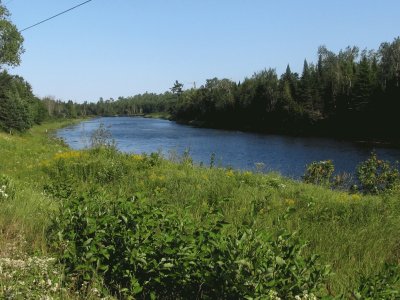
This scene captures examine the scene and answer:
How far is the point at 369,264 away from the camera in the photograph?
4.73 metres

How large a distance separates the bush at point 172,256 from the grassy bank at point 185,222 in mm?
15

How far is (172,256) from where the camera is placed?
3221mm

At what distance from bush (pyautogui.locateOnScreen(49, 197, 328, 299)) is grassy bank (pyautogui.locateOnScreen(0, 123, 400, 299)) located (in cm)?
2

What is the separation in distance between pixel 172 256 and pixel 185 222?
15.4 inches

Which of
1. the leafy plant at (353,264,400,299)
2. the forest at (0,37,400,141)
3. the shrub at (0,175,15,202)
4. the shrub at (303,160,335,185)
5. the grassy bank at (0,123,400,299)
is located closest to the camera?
the leafy plant at (353,264,400,299)

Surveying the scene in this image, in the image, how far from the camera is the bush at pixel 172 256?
2777 mm

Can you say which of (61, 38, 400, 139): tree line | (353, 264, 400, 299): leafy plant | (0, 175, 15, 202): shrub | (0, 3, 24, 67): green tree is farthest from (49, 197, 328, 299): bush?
(61, 38, 400, 139): tree line

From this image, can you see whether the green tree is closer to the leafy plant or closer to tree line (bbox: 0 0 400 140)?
tree line (bbox: 0 0 400 140)

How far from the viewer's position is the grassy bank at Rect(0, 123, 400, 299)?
3.14 metres

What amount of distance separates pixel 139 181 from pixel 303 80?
74882 mm

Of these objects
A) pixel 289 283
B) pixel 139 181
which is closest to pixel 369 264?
pixel 289 283

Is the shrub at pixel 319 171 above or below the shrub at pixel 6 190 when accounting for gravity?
below

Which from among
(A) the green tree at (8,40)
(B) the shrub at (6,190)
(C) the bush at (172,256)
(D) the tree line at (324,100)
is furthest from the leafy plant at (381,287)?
(D) the tree line at (324,100)

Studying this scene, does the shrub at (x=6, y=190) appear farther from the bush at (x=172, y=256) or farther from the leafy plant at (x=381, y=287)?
the leafy plant at (x=381, y=287)
